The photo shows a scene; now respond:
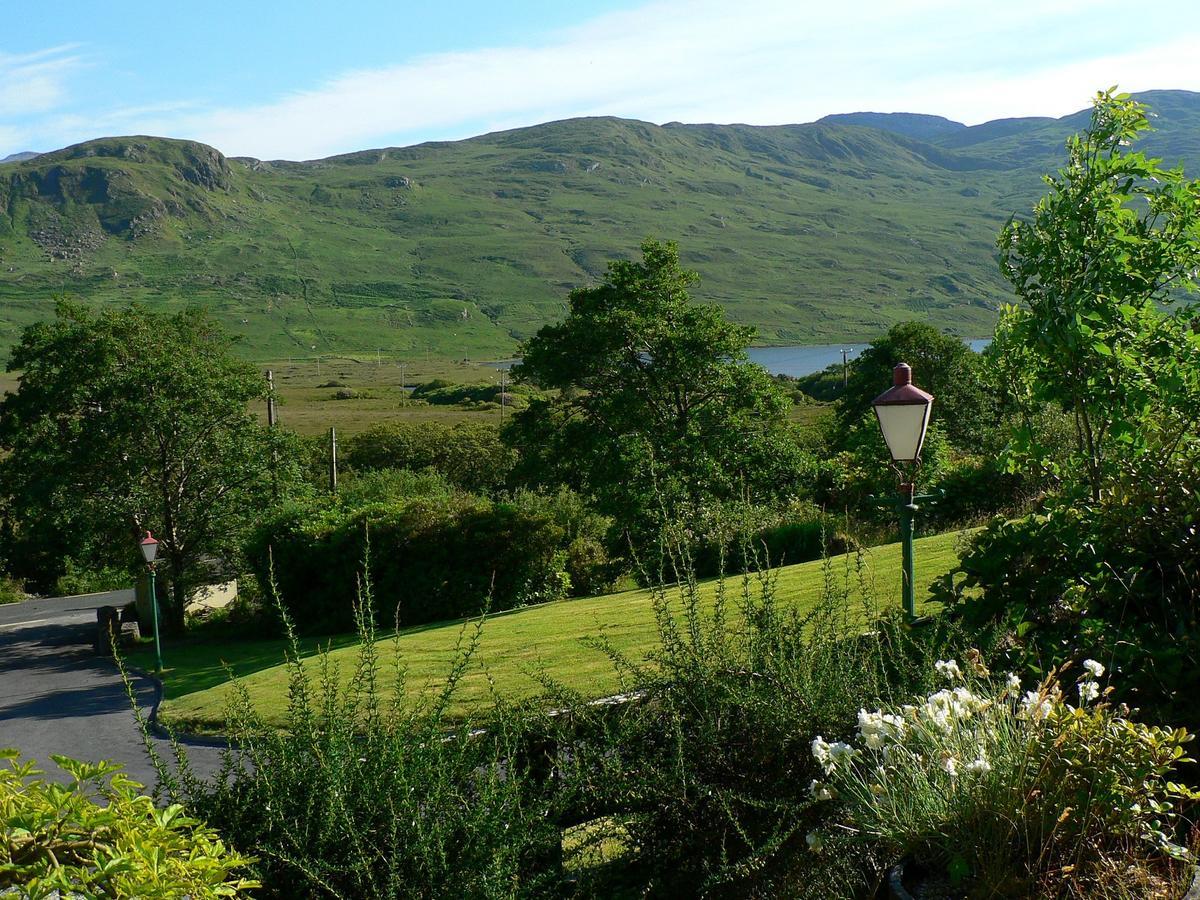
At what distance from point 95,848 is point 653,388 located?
22.4m

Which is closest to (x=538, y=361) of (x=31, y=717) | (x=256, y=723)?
(x=31, y=717)

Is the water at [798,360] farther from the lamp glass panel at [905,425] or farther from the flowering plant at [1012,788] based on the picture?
the flowering plant at [1012,788]

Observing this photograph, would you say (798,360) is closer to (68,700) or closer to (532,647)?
(68,700)

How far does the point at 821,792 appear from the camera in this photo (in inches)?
148

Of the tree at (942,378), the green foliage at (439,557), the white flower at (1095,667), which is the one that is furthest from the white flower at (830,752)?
the tree at (942,378)

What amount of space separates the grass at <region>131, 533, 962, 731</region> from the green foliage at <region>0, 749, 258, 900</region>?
554 centimetres

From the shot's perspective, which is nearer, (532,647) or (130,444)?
(532,647)

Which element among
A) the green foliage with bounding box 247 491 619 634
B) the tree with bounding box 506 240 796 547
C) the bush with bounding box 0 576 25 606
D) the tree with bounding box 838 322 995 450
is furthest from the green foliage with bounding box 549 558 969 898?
the bush with bounding box 0 576 25 606

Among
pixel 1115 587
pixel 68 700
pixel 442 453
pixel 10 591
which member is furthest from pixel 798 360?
pixel 1115 587

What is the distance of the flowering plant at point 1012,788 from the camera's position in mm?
3260

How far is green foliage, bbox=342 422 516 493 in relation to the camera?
2063 inches

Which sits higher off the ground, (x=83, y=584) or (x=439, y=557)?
(x=439, y=557)

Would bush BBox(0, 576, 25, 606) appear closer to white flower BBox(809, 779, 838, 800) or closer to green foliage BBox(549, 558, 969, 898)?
green foliage BBox(549, 558, 969, 898)

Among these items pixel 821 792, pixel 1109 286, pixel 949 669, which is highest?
pixel 1109 286
